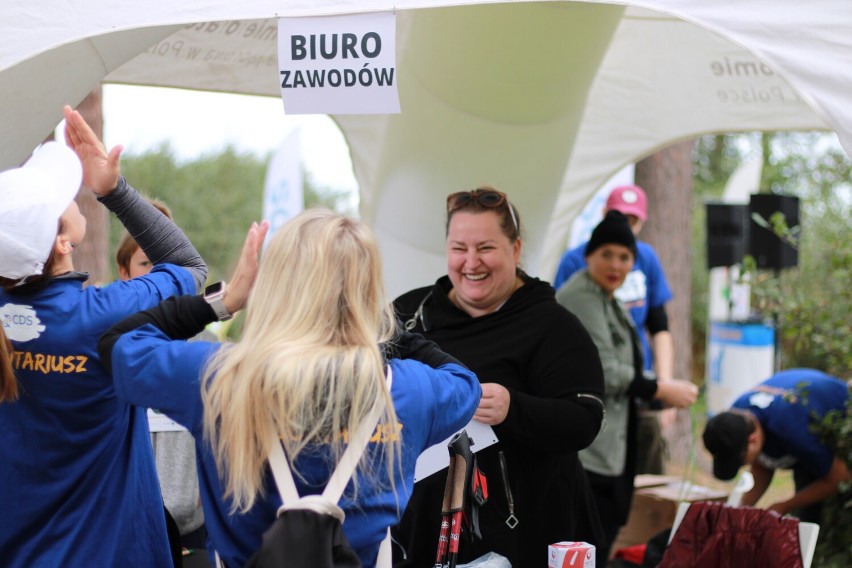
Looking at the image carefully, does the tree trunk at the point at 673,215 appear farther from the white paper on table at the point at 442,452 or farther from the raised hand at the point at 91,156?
the raised hand at the point at 91,156

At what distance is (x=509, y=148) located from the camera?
4551 millimetres

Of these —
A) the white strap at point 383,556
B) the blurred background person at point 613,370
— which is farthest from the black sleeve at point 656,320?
the white strap at point 383,556

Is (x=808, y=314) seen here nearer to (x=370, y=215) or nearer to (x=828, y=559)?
(x=828, y=559)

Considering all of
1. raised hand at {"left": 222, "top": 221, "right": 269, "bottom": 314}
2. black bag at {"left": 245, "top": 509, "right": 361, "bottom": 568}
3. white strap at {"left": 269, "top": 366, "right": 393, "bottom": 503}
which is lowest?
black bag at {"left": 245, "top": 509, "right": 361, "bottom": 568}

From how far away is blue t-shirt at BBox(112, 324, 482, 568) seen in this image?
6.86ft

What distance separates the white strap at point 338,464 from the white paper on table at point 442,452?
41.4 inches

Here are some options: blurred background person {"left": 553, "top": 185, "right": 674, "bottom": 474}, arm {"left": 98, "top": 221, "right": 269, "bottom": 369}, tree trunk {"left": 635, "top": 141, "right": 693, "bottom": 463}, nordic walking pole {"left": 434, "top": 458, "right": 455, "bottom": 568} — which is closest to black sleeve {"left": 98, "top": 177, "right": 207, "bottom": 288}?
arm {"left": 98, "top": 221, "right": 269, "bottom": 369}

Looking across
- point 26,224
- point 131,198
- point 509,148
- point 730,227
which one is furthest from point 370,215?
point 730,227

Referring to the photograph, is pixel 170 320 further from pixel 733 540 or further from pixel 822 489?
pixel 822 489

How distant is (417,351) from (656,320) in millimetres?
3955

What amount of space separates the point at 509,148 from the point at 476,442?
1773mm

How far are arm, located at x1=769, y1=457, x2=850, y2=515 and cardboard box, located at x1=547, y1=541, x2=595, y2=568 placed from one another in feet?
5.74

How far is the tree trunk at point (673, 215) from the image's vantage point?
33.8 ft

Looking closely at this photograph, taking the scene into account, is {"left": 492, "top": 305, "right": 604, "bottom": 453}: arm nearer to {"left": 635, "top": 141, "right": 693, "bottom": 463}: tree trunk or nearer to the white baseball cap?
the white baseball cap
